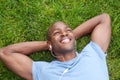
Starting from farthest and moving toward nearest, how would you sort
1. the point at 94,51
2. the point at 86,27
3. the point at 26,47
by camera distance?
1. the point at 86,27
2. the point at 26,47
3. the point at 94,51

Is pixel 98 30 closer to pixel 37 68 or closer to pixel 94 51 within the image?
pixel 94 51

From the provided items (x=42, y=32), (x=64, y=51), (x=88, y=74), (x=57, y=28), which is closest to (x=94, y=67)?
(x=88, y=74)

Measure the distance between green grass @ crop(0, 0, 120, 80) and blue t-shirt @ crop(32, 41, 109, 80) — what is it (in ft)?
1.35

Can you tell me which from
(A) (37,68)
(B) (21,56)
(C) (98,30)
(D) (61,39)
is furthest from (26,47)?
(C) (98,30)

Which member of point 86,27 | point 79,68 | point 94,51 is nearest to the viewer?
point 79,68

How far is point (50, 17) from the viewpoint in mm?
5113

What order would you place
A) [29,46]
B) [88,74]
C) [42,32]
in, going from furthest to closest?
1. [42,32]
2. [29,46]
3. [88,74]

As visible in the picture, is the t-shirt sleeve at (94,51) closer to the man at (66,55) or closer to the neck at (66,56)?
the man at (66,55)

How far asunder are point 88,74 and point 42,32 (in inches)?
44.9

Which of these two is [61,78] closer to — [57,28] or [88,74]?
[88,74]

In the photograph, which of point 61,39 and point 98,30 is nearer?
point 61,39

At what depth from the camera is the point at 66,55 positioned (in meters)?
4.50

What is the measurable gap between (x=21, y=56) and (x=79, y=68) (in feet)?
2.78

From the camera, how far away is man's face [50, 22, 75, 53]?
4426 mm
